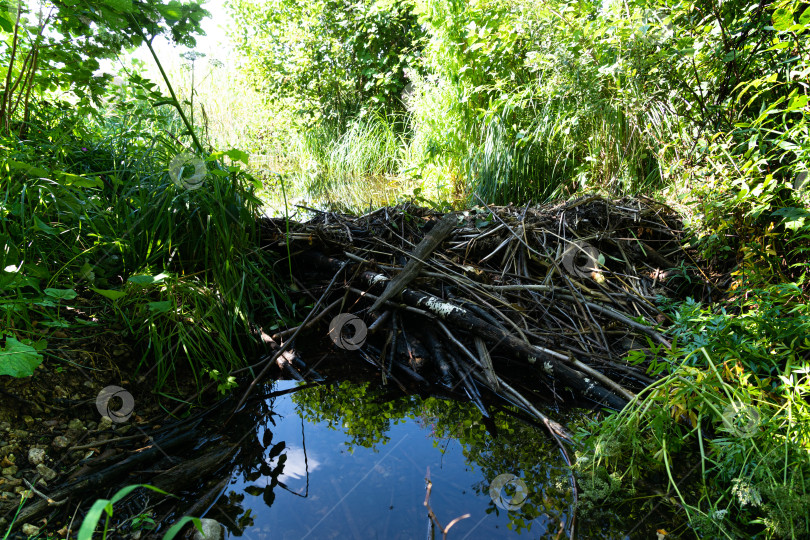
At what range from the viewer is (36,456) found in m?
1.50

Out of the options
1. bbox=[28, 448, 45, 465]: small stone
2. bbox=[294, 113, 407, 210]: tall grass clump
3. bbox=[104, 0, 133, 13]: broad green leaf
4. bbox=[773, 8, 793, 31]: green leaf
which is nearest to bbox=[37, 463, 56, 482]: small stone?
bbox=[28, 448, 45, 465]: small stone

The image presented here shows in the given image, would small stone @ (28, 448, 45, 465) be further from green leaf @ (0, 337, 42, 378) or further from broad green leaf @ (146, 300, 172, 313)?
broad green leaf @ (146, 300, 172, 313)

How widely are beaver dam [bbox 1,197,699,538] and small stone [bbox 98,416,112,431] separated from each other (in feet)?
0.26

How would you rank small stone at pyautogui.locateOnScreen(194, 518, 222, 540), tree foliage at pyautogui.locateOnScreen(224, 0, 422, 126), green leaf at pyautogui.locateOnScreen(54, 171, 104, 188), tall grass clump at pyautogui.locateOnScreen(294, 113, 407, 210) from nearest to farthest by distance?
small stone at pyautogui.locateOnScreen(194, 518, 222, 540) < green leaf at pyautogui.locateOnScreen(54, 171, 104, 188) < tall grass clump at pyautogui.locateOnScreen(294, 113, 407, 210) < tree foliage at pyautogui.locateOnScreen(224, 0, 422, 126)

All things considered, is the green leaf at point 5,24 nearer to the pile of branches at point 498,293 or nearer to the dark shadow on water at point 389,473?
the pile of branches at point 498,293

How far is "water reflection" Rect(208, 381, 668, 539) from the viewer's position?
4.70 feet

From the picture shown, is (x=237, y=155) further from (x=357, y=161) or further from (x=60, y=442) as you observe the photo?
(x=357, y=161)

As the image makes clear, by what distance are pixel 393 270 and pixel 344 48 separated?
7999 millimetres

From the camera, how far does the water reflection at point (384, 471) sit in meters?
1.43

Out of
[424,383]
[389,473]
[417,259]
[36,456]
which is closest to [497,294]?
[417,259]

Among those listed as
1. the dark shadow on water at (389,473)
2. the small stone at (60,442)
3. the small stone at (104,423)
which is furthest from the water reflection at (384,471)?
the small stone at (60,442)

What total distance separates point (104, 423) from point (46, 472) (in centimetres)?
26

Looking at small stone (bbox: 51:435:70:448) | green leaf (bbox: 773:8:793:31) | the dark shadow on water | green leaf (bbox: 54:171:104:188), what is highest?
green leaf (bbox: 54:171:104:188)

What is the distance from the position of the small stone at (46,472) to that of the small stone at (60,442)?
0.09 meters
